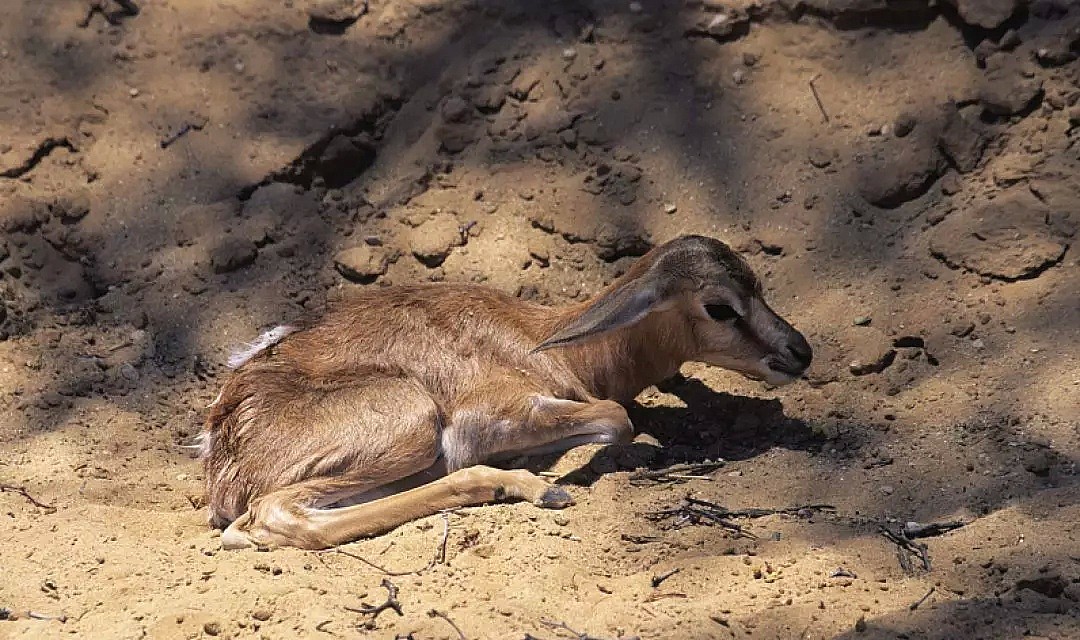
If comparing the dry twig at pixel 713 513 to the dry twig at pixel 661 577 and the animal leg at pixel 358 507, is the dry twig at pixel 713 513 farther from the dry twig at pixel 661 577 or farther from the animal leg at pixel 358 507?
the animal leg at pixel 358 507

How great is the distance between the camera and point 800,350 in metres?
6.86

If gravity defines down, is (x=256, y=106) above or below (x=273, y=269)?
above

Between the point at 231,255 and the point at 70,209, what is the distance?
1.11 metres

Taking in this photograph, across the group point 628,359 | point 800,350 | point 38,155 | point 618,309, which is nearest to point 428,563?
point 618,309

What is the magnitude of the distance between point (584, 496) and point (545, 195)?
255 centimetres

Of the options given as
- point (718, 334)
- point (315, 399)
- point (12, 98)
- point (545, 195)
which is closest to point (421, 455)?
point (315, 399)

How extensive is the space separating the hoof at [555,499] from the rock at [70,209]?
12.5ft

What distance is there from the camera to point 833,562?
202 inches

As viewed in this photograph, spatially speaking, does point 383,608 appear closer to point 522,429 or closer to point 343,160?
point 522,429

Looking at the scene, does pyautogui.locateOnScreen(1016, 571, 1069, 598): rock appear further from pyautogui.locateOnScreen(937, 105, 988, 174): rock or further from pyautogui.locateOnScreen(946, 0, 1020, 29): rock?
pyautogui.locateOnScreen(946, 0, 1020, 29): rock

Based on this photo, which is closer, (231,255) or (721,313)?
(721,313)

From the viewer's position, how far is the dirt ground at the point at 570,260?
534 cm

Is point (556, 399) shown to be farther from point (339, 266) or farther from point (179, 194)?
point (179, 194)

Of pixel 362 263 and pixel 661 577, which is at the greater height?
pixel 661 577
